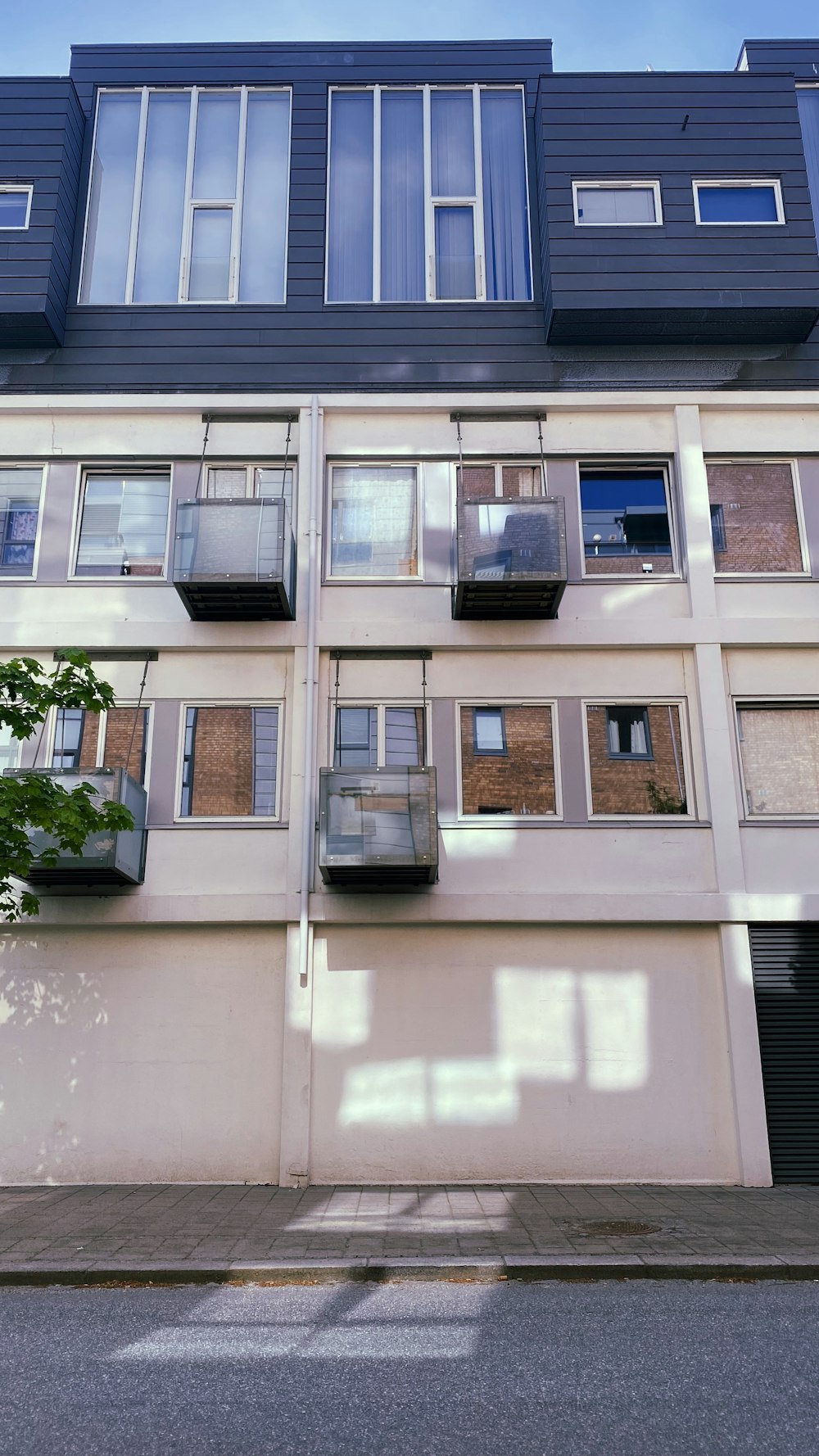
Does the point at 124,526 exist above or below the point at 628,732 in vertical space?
above

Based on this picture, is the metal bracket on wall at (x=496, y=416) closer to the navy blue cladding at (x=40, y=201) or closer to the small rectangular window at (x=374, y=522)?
the small rectangular window at (x=374, y=522)

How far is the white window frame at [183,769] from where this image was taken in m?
12.6

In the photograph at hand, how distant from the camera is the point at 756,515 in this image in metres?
13.8

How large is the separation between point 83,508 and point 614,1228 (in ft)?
36.1

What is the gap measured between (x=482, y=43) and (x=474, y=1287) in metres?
17.2

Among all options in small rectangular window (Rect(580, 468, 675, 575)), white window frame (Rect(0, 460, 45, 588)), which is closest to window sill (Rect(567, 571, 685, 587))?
small rectangular window (Rect(580, 468, 675, 575))

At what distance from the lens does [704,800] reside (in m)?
12.6

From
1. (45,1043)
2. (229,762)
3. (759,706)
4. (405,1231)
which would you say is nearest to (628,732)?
(759,706)

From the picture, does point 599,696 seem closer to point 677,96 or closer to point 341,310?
point 341,310

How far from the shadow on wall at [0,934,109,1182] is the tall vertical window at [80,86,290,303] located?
9517 mm

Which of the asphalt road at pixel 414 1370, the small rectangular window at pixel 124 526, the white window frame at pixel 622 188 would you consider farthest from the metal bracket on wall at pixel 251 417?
the asphalt road at pixel 414 1370

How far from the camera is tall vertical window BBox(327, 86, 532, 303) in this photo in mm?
14930

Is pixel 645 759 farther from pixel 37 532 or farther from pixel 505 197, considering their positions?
pixel 505 197

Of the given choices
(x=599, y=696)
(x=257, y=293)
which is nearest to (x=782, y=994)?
(x=599, y=696)
